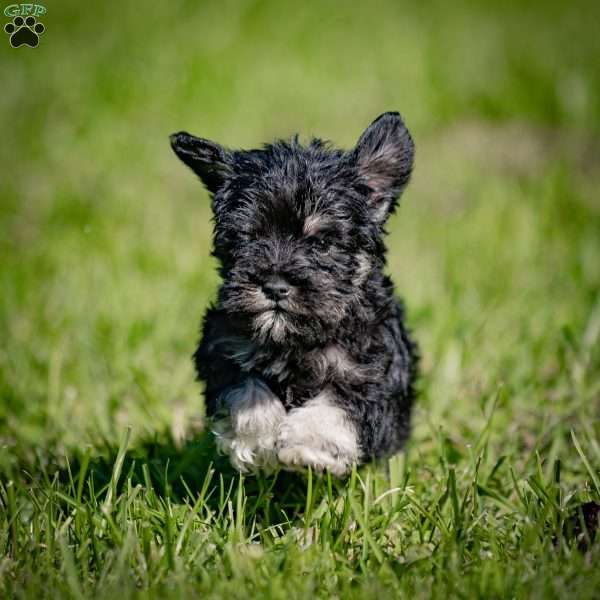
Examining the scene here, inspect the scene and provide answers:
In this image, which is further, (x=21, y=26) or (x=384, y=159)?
(x=21, y=26)

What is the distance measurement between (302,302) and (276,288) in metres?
0.12

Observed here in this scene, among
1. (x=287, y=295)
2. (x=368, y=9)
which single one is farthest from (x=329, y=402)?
(x=368, y=9)

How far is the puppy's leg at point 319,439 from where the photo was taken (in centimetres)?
300

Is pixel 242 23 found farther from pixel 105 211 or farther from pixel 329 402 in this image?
pixel 329 402

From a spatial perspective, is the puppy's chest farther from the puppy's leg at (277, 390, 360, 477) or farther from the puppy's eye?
the puppy's eye

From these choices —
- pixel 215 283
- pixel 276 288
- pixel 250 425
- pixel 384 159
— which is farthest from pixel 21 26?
pixel 250 425

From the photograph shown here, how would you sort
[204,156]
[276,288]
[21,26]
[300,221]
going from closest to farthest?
[276,288] → [300,221] → [204,156] → [21,26]

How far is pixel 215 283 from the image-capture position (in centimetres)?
583

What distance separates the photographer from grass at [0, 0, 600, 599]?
292cm

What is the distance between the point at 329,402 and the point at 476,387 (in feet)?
5.88

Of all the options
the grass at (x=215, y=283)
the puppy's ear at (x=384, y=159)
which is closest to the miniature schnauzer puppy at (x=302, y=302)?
the puppy's ear at (x=384, y=159)

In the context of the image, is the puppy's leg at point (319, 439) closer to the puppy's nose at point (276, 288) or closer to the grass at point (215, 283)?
the grass at point (215, 283)

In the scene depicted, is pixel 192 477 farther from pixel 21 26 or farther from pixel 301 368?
pixel 21 26

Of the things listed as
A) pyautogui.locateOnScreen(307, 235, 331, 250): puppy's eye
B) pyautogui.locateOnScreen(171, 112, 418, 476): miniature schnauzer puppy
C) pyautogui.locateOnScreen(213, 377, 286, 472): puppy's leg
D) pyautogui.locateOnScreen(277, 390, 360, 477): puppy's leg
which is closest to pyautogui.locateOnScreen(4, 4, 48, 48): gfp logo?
pyautogui.locateOnScreen(171, 112, 418, 476): miniature schnauzer puppy
